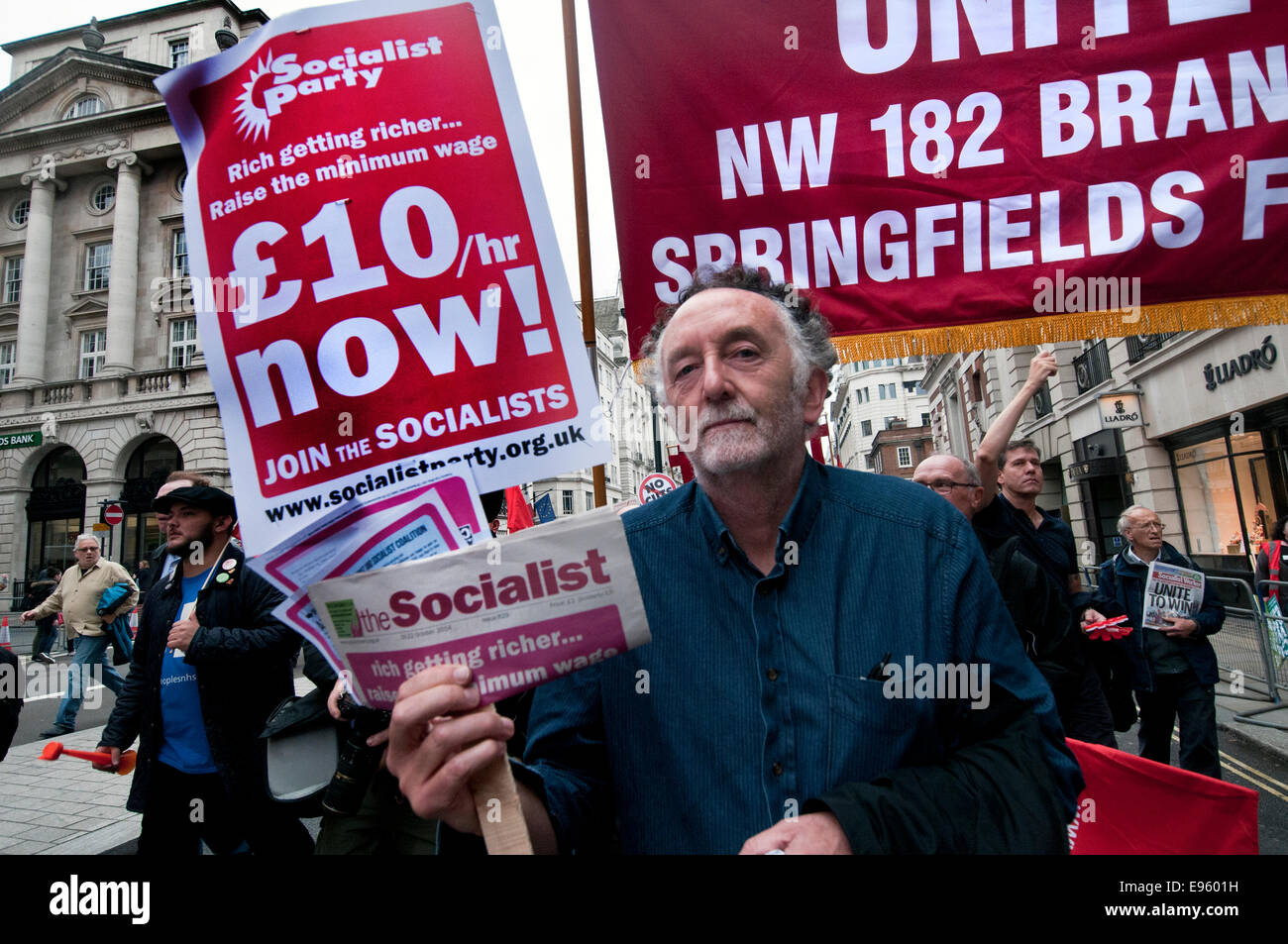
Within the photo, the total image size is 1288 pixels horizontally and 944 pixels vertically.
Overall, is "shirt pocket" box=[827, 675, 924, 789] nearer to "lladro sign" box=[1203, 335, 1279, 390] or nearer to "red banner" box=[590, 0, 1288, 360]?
"red banner" box=[590, 0, 1288, 360]

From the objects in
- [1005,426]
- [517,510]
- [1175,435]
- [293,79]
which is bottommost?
[1005,426]

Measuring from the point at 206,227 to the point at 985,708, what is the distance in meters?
1.66

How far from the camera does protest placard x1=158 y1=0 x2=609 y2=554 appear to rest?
1.20m

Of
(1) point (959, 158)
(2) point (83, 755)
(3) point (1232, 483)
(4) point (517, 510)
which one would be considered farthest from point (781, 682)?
(3) point (1232, 483)

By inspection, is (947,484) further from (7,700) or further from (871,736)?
(7,700)

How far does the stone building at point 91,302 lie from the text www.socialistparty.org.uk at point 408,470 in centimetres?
965

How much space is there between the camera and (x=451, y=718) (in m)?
0.92

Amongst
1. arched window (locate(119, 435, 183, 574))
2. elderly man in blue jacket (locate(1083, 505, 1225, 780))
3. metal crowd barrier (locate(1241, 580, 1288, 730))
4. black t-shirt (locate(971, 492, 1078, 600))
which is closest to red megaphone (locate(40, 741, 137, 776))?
black t-shirt (locate(971, 492, 1078, 600))

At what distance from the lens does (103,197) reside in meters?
19.8

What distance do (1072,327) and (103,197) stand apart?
25.6 meters

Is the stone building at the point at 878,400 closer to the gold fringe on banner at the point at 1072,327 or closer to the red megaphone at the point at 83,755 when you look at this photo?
the gold fringe on banner at the point at 1072,327
